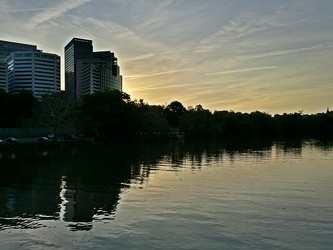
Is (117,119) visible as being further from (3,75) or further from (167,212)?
(3,75)

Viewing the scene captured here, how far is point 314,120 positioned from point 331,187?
5960 inches

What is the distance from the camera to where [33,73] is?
154125mm

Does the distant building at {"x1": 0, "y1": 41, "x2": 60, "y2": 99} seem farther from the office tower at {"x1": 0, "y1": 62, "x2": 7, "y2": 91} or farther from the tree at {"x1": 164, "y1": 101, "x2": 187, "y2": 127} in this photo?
the tree at {"x1": 164, "y1": 101, "x2": 187, "y2": 127}

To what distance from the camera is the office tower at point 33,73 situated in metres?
155

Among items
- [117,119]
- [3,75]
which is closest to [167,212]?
[117,119]

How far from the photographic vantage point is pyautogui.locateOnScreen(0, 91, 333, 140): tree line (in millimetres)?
79875

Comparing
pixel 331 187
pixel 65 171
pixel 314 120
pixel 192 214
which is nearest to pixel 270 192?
pixel 331 187

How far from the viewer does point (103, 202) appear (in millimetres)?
18109

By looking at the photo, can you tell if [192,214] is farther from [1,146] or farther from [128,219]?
[1,146]

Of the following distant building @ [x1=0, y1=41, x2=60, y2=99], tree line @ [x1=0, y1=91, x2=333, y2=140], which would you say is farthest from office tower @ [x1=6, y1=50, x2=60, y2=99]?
tree line @ [x1=0, y1=91, x2=333, y2=140]

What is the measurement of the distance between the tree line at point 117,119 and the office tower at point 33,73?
60271 mm

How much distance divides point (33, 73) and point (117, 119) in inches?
3161

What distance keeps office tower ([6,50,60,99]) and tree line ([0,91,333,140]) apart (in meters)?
60.3

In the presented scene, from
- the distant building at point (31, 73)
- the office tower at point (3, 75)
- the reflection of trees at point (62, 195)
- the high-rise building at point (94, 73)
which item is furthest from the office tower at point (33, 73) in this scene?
the reflection of trees at point (62, 195)
